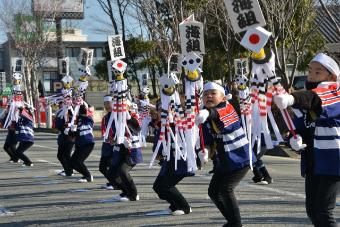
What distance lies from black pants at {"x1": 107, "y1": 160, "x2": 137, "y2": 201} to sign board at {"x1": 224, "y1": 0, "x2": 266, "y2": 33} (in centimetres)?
351

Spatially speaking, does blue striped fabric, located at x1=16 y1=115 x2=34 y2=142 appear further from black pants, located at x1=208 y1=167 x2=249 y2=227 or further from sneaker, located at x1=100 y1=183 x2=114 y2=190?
black pants, located at x1=208 y1=167 x2=249 y2=227

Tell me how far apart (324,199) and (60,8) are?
29.7 m

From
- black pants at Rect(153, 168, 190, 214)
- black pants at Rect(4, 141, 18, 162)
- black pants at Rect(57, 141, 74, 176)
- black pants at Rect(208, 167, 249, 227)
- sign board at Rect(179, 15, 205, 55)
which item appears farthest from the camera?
black pants at Rect(4, 141, 18, 162)

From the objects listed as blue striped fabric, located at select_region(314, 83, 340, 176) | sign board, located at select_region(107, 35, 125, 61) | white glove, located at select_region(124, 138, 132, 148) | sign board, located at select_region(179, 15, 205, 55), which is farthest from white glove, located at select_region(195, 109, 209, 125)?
sign board, located at select_region(107, 35, 125, 61)

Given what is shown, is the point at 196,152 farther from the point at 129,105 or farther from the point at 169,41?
the point at 169,41

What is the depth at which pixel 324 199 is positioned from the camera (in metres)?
4.21

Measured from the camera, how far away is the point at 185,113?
6.72m

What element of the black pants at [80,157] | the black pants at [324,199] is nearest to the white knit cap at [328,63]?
the black pants at [324,199]

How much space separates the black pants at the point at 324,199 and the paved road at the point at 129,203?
6.10 ft

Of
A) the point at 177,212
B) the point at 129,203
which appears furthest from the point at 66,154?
the point at 177,212

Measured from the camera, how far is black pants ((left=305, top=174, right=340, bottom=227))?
420 centimetres

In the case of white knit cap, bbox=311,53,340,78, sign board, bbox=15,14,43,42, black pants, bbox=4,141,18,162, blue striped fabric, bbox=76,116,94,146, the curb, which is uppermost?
sign board, bbox=15,14,43,42

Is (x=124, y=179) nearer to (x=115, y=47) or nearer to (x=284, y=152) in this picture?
(x=115, y=47)

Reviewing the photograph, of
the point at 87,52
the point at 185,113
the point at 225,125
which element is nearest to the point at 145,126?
the point at 87,52
